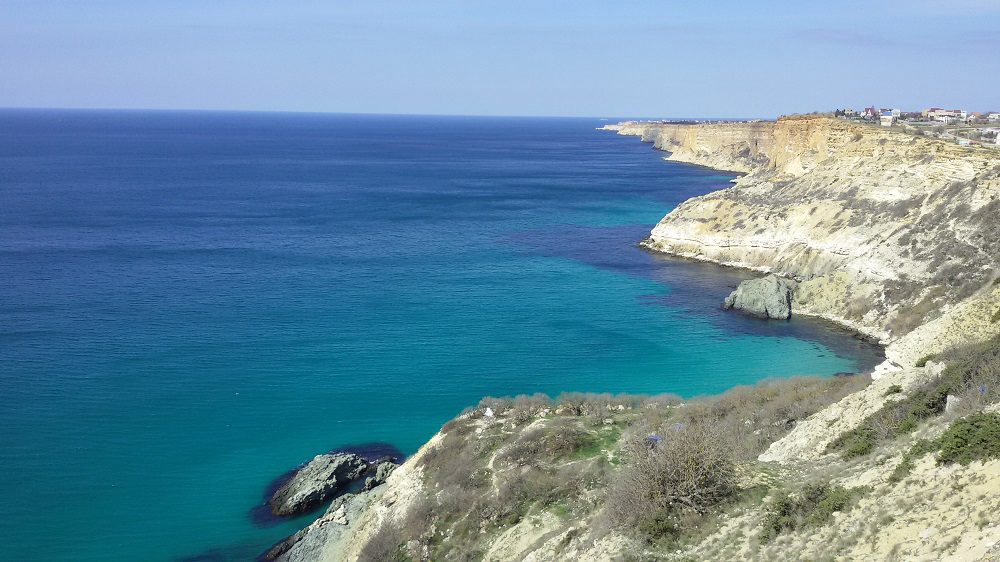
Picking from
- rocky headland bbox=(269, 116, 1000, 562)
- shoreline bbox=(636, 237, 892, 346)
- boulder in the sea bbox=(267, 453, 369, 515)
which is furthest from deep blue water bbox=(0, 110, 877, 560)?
rocky headland bbox=(269, 116, 1000, 562)

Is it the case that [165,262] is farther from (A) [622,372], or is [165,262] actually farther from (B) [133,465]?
(A) [622,372]

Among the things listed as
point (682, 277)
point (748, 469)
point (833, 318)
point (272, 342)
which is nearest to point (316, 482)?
point (748, 469)

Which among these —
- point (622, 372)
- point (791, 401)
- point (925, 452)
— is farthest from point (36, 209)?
point (925, 452)

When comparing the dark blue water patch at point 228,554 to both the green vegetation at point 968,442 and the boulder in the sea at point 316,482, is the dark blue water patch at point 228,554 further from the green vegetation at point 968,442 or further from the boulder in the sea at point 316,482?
the green vegetation at point 968,442

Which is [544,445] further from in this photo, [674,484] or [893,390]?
[893,390]

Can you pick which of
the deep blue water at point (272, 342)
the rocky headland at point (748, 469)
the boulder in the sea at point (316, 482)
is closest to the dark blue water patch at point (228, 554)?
the deep blue water at point (272, 342)

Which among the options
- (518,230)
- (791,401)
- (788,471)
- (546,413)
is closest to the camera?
(788,471)
